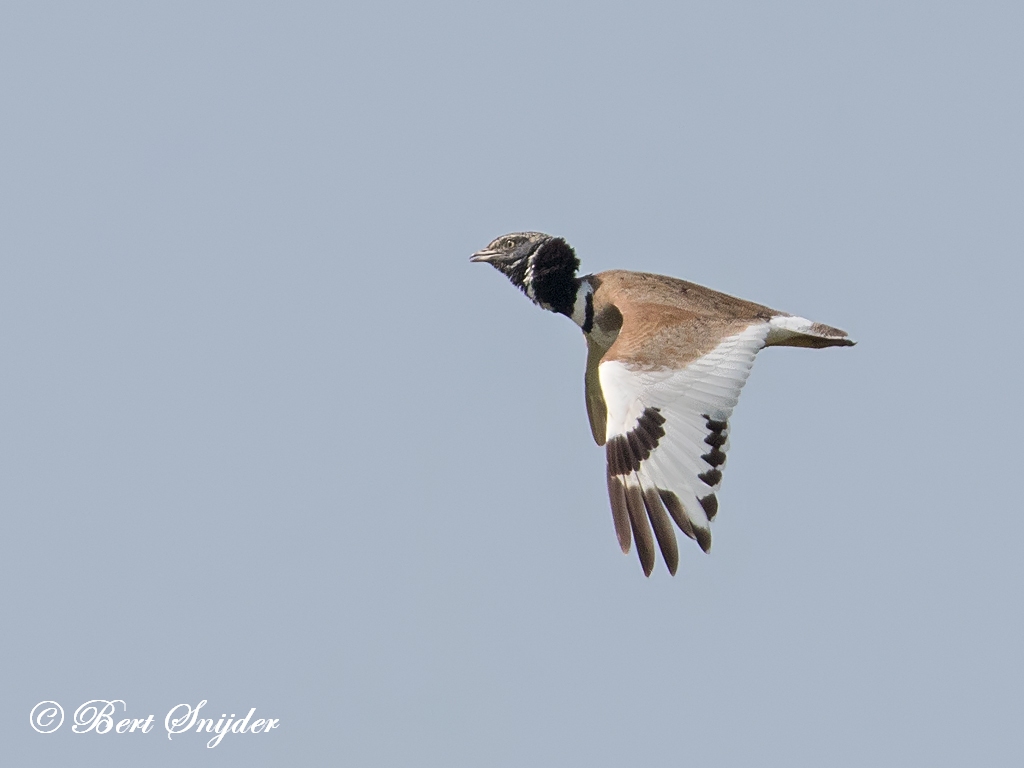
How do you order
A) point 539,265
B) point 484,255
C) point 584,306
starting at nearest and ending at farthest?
1. point 584,306
2. point 539,265
3. point 484,255

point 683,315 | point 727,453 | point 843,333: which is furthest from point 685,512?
point 843,333

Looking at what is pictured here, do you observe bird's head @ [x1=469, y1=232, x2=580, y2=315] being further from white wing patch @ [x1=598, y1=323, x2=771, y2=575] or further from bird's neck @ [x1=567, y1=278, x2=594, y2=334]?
white wing patch @ [x1=598, y1=323, x2=771, y2=575]

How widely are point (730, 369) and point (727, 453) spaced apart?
85 cm

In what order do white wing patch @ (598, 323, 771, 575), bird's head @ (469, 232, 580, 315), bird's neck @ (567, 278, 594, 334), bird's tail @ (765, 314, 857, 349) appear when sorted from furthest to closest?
bird's head @ (469, 232, 580, 315) < bird's neck @ (567, 278, 594, 334) < bird's tail @ (765, 314, 857, 349) < white wing patch @ (598, 323, 771, 575)

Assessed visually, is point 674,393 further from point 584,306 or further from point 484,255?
point 484,255

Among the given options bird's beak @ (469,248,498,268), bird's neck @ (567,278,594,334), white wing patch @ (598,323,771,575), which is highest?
bird's beak @ (469,248,498,268)

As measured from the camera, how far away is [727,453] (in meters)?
12.2

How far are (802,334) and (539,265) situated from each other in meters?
2.93

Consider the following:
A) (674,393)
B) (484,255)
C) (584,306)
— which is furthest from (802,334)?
(484,255)

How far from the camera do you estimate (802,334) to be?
14.1m

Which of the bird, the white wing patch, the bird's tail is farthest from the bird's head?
the white wing patch

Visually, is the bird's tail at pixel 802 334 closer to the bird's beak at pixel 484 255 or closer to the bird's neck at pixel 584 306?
the bird's neck at pixel 584 306

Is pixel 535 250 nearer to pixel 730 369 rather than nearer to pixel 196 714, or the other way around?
pixel 730 369

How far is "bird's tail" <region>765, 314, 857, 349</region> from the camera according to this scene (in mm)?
13922
